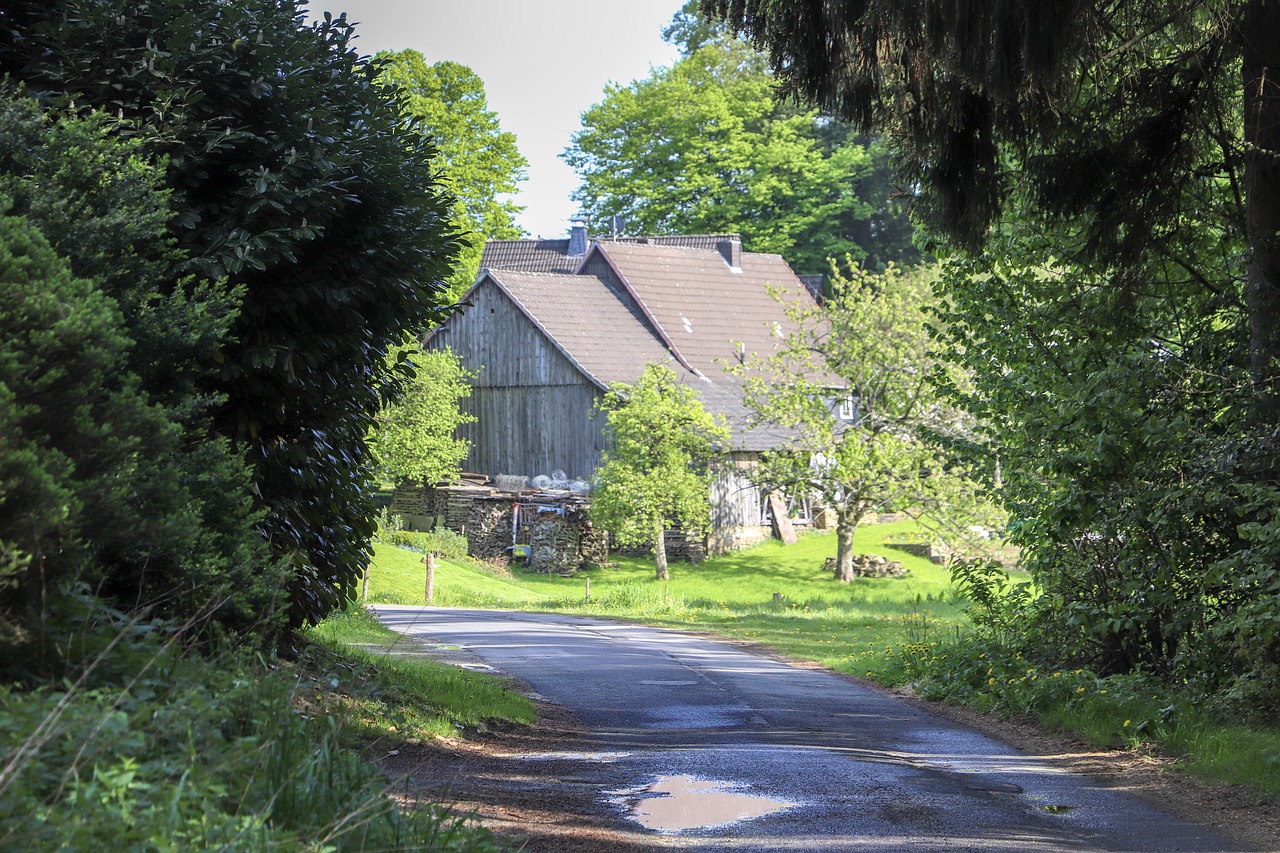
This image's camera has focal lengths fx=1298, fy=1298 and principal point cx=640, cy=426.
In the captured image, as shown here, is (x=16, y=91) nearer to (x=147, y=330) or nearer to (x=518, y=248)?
(x=147, y=330)

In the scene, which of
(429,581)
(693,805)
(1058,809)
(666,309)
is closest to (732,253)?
(666,309)

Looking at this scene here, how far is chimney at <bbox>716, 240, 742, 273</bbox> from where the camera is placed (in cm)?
5494

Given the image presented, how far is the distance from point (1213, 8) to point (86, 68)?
835 centimetres

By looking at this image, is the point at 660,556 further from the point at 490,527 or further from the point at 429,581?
the point at 429,581

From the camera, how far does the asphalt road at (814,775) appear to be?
7.00 meters

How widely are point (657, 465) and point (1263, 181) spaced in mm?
29274

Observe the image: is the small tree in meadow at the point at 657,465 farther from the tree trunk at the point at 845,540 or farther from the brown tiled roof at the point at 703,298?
the brown tiled roof at the point at 703,298

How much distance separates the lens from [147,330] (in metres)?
6.68

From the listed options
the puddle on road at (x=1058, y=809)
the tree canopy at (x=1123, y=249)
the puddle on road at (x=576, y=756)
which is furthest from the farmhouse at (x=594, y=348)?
the puddle on road at (x=1058, y=809)

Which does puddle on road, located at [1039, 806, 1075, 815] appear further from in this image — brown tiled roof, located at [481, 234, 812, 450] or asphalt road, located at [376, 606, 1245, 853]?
brown tiled roof, located at [481, 234, 812, 450]

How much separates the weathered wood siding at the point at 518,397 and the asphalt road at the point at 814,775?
2937cm

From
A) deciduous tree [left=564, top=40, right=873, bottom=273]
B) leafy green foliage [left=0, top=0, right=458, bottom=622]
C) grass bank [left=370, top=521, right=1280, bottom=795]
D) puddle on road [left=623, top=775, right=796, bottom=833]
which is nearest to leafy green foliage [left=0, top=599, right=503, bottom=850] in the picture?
puddle on road [left=623, top=775, right=796, bottom=833]

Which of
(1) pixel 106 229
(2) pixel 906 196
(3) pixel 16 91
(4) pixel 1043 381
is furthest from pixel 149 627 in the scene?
(4) pixel 1043 381

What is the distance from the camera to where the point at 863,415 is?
125ft
